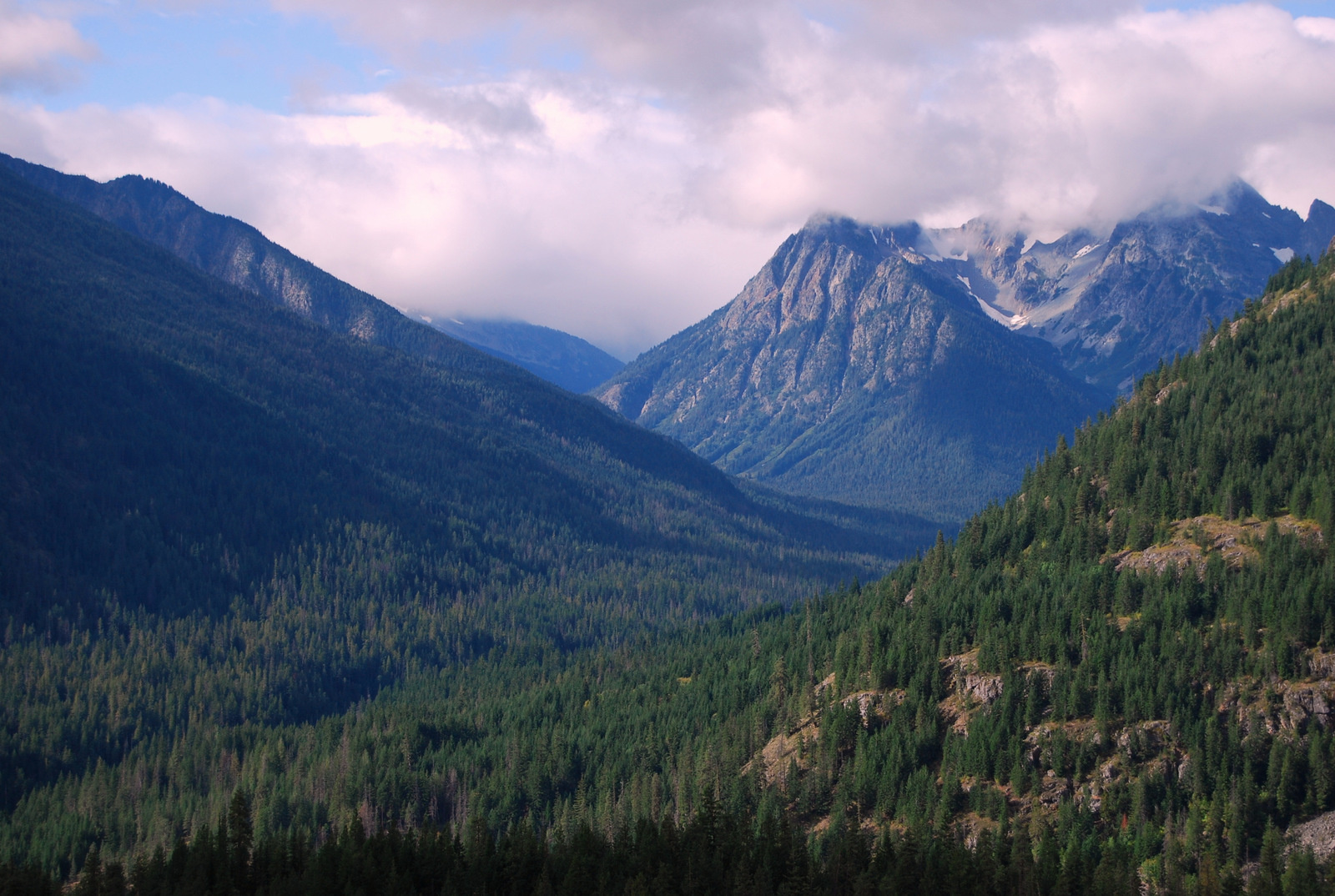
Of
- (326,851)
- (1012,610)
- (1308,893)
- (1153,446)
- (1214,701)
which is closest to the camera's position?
(1308,893)

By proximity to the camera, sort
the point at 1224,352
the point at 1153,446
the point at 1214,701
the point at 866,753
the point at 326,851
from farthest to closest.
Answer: the point at 1224,352 → the point at 1153,446 → the point at 866,753 → the point at 1214,701 → the point at 326,851

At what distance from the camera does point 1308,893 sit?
101 metres

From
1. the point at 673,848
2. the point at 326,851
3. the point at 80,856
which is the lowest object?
the point at 80,856

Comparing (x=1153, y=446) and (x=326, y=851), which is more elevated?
(x=1153, y=446)

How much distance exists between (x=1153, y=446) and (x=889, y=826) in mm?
75700

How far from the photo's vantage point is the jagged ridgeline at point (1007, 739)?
391ft

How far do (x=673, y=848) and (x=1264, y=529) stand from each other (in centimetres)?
8355

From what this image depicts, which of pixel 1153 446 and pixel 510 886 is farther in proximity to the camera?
pixel 1153 446

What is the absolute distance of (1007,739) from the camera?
139 m

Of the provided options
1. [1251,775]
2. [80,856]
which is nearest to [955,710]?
[1251,775]

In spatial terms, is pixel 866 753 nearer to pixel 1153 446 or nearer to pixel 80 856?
pixel 1153 446

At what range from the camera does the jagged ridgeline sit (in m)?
119

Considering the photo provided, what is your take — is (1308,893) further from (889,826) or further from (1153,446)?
(1153,446)

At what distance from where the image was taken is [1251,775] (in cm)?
12344
